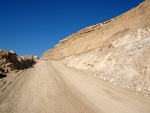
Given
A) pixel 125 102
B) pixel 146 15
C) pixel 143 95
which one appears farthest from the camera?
pixel 146 15

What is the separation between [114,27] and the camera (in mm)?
22219

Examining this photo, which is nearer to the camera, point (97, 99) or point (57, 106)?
point (57, 106)

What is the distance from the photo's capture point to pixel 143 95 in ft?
16.5

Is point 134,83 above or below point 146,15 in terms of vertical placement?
below

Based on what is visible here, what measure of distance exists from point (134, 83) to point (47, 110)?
549 cm

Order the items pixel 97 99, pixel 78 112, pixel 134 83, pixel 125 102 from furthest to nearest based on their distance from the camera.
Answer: pixel 134 83, pixel 97 99, pixel 125 102, pixel 78 112

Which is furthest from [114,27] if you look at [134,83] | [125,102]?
[125,102]

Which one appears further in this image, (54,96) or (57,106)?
(54,96)

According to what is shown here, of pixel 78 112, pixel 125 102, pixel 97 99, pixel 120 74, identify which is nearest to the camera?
pixel 78 112

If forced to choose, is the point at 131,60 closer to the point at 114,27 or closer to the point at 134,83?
the point at 134,83

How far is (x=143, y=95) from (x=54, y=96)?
4630 mm

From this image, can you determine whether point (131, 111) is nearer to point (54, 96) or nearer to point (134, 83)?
point (134, 83)

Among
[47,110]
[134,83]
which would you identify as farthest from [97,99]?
[134,83]

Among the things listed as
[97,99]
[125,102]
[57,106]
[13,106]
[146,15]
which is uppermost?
[146,15]
